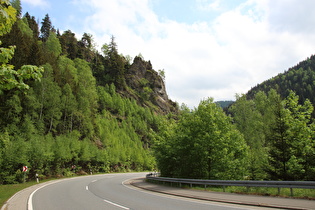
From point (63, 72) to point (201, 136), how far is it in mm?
41439

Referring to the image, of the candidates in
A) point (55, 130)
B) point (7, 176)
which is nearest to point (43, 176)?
point (7, 176)

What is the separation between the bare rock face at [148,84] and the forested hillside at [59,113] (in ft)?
21.1

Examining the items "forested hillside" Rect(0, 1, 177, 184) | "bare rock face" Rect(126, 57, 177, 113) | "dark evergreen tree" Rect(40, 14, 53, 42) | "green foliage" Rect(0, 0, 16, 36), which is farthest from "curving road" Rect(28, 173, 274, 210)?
"dark evergreen tree" Rect(40, 14, 53, 42)

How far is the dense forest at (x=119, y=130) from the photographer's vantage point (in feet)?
56.4

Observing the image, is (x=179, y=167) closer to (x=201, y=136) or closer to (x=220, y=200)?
(x=201, y=136)

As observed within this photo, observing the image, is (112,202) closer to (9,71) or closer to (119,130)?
(9,71)

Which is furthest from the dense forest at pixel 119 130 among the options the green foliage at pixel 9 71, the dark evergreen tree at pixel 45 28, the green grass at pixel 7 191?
the dark evergreen tree at pixel 45 28

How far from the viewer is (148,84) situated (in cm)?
11062

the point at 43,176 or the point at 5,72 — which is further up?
the point at 5,72

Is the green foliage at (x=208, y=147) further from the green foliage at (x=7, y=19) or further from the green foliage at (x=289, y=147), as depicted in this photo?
the green foliage at (x=7, y=19)

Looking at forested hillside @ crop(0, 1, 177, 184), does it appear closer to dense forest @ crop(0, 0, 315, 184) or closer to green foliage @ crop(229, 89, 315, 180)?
dense forest @ crop(0, 0, 315, 184)

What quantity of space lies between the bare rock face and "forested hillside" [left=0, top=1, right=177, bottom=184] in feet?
21.1

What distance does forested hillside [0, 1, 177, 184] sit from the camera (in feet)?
84.9

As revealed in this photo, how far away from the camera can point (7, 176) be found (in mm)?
25906
